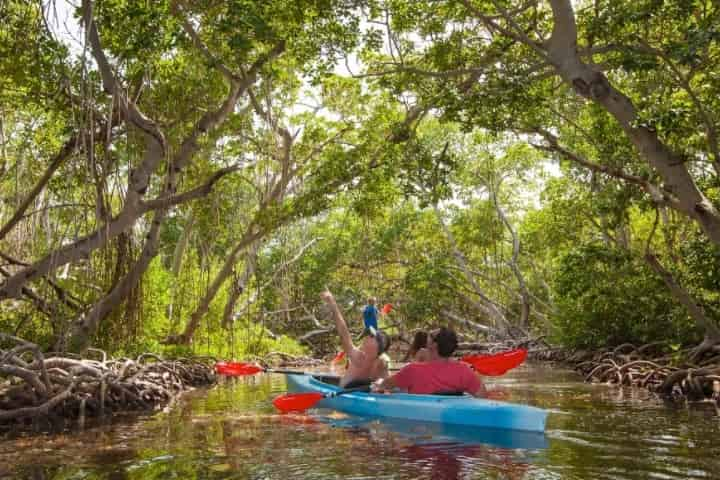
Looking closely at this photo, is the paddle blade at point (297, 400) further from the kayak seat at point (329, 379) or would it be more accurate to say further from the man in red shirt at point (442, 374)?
the kayak seat at point (329, 379)

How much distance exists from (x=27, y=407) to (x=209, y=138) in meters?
5.52

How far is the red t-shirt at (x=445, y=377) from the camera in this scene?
Answer: 663cm

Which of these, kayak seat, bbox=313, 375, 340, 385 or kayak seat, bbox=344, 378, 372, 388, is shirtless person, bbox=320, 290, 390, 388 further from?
kayak seat, bbox=313, 375, 340, 385

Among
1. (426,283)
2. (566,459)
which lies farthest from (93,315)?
(426,283)

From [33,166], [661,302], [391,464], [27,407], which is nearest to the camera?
[391,464]

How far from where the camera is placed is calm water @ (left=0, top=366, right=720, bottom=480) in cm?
448

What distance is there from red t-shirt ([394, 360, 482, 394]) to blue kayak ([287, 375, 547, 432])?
237 mm

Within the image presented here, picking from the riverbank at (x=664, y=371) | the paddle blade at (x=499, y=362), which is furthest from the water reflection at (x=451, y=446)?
the riverbank at (x=664, y=371)

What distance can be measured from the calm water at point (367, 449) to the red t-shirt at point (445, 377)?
0.55 m

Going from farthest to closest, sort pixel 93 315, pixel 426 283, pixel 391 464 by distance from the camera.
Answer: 1. pixel 426 283
2. pixel 93 315
3. pixel 391 464

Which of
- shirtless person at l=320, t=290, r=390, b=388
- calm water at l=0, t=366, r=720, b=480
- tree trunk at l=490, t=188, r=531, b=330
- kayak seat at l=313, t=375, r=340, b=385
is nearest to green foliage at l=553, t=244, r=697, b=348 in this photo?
calm water at l=0, t=366, r=720, b=480

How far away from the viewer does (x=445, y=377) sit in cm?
665

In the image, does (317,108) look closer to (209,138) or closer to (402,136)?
(402,136)

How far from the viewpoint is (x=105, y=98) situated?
32.1 feet
